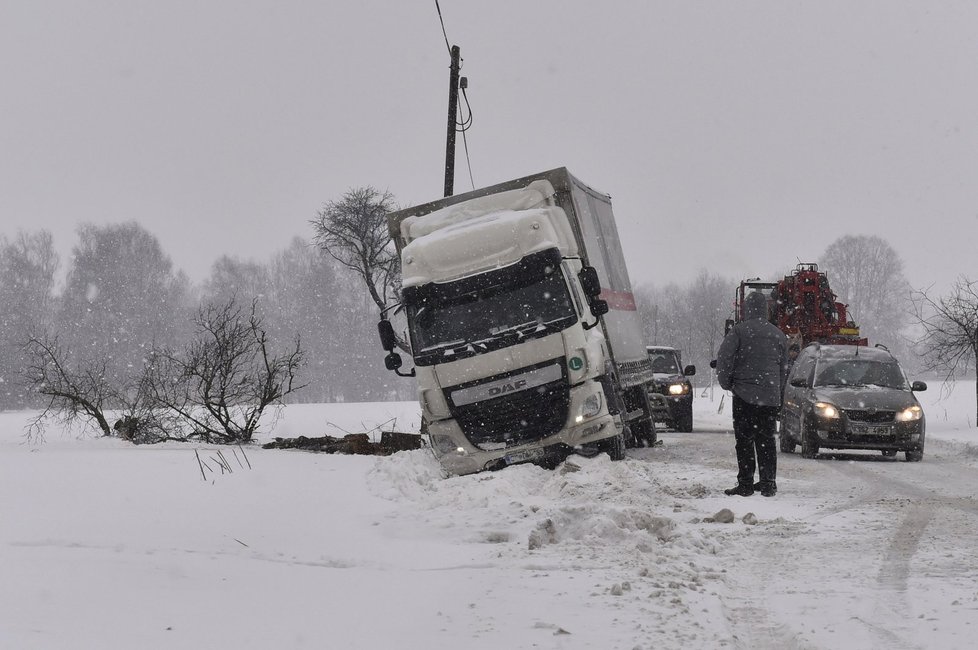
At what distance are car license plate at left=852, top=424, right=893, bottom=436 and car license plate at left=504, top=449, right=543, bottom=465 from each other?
5302 mm

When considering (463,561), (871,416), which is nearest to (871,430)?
(871,416)

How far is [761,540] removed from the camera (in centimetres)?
664

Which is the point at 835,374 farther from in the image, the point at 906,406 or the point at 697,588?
the point at 697,588

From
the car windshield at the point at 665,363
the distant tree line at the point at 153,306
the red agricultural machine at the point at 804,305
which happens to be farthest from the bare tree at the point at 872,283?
the car windshield at the point at 665,363

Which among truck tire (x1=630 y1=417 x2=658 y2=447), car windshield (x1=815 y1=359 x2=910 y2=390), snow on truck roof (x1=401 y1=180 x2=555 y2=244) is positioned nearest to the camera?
snow on truck roof (x1=401 y1=180 x2=555 y2=244)

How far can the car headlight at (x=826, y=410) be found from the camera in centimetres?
1352

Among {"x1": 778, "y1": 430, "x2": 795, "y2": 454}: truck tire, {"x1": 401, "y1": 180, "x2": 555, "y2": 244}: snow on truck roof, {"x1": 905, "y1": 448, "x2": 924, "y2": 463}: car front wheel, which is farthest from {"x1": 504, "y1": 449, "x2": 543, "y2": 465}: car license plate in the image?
{"x1": 905, "y1": 448, "x2": 924, "y2": 463}: car front wheel

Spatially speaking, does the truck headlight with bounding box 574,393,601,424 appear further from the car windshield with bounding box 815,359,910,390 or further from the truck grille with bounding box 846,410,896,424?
the car windshield with bounding box 815,359,910,390

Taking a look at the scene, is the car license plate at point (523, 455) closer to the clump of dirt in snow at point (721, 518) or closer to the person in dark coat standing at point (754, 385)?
the person in dark coat standing at point (754, 385)

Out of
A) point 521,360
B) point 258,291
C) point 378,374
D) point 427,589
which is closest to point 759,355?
point 521,360

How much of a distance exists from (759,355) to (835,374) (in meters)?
5.93

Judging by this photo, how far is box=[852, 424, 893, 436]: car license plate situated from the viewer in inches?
526

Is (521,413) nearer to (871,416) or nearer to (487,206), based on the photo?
(487,206)

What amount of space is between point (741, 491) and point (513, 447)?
9.58ft
